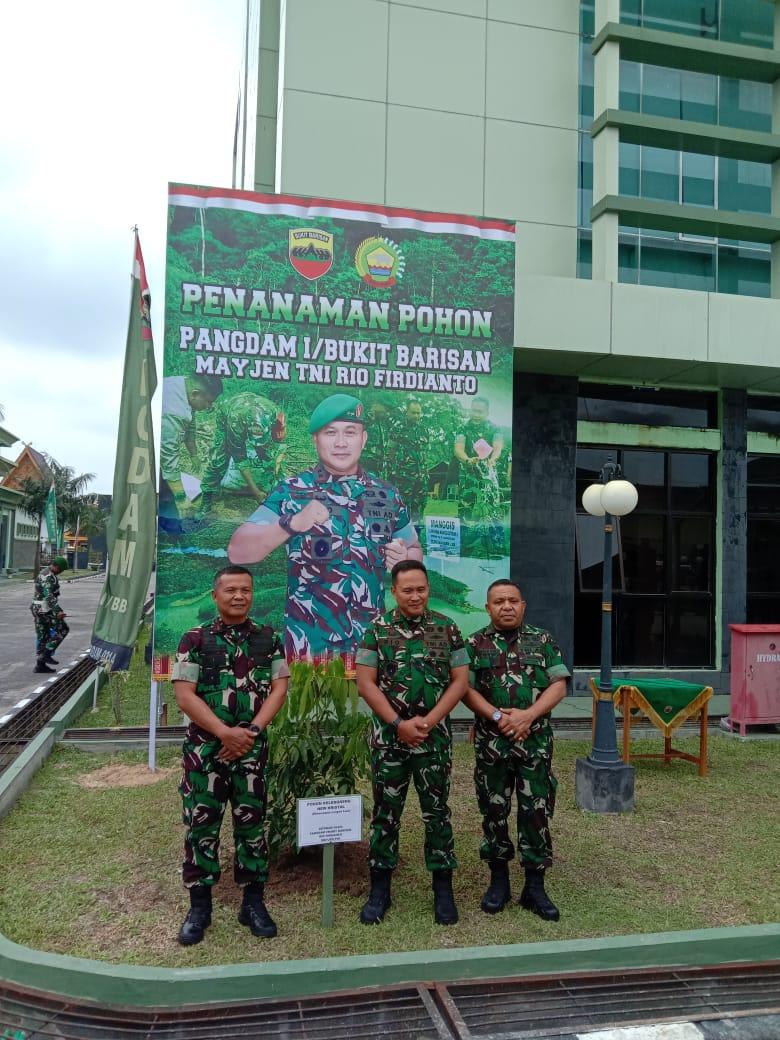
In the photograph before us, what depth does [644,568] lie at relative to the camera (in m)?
12.0

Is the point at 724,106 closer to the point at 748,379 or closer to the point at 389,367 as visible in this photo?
the point at 748,379

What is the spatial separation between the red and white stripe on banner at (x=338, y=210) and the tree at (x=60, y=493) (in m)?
46.4

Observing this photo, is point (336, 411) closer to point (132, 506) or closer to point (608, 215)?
point (132, 506)

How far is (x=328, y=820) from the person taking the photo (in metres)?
3.90

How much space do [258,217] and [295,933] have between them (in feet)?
23.9

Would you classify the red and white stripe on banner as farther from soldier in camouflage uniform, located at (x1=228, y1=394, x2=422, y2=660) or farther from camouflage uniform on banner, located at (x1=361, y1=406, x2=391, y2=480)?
camouflage uniform on banner, located at (x1=361, y1=406, x2=391, y2=480)

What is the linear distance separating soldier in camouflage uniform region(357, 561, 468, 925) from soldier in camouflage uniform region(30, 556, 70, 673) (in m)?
9.29

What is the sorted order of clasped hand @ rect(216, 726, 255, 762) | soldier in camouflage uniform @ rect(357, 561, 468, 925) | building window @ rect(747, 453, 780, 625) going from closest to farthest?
clasped hand @ rect(216, 726, 255, 762)
soldier in camouflage uniform @ rect(357, 561, 468, 925)
building window @ rect(747, 453, 780, 625)

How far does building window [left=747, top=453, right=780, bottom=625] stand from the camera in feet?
40.7

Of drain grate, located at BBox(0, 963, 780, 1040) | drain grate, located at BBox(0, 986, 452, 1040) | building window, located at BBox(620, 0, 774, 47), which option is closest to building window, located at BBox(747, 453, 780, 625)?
building window, located at BBox(620, 0, 774, 47)

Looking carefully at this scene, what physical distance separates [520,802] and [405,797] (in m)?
0.64

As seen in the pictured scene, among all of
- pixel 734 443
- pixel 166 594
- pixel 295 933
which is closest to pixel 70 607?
pixel 166 594

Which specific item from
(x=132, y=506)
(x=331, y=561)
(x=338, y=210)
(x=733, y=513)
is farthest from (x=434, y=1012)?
(x=733, y=513)

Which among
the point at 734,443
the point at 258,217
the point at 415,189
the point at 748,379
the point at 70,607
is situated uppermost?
the point at 415,189
